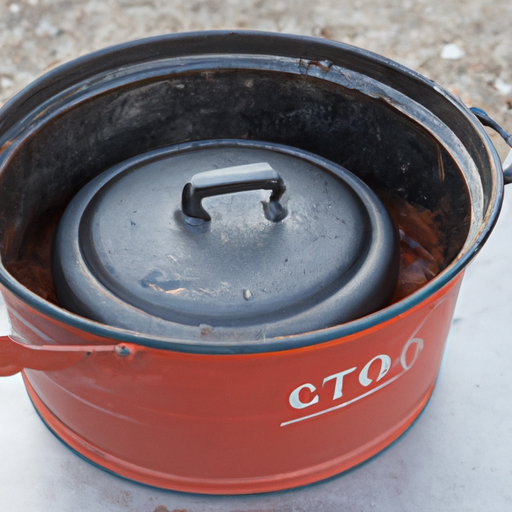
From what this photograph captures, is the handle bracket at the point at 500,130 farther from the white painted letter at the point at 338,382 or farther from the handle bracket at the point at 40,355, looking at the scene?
the handle bracket at the point at 40,355

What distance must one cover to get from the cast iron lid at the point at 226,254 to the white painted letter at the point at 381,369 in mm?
86

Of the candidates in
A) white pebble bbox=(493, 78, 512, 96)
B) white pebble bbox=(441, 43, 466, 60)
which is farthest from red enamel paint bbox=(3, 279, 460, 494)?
white pebble bbox=(441, 43, 466, 60)

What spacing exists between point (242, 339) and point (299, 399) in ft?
0.42

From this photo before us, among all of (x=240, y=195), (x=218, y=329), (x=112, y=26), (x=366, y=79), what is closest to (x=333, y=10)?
(x=112, y=26)

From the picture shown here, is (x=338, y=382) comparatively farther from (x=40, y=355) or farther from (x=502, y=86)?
(x=502, y=86)

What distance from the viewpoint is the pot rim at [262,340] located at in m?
0.80

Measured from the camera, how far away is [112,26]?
9.99 ft

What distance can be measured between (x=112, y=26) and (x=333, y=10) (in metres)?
1.09

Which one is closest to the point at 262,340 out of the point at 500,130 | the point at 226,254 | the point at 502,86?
the point at 226,254

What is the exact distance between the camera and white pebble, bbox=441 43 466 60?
9.58ft

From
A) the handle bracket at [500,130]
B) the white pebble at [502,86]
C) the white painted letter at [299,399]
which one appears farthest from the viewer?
the white pebble at [502,86]

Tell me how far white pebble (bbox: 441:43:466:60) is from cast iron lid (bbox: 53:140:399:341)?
6.52 feet

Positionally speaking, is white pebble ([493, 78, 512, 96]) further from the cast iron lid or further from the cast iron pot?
the cast iron lid

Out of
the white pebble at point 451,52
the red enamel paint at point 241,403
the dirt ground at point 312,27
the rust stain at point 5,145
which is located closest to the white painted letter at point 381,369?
the red enamel paint at point 241,403
